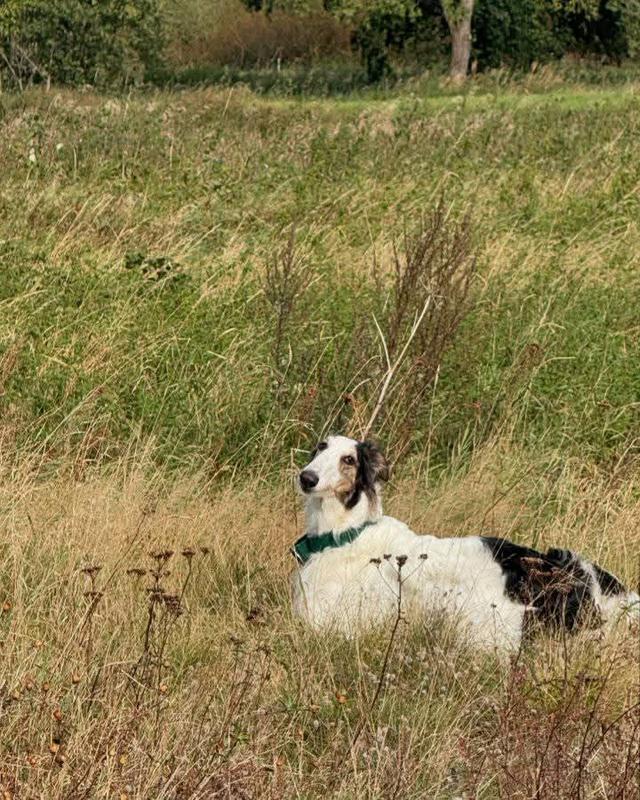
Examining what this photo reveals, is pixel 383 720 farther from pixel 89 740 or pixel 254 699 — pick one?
pixel 89 740

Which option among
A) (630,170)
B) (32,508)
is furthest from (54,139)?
(32,508)

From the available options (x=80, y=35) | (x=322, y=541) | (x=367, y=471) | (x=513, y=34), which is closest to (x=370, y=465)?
(x=367, y=471)

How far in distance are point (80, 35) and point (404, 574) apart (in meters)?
27.7

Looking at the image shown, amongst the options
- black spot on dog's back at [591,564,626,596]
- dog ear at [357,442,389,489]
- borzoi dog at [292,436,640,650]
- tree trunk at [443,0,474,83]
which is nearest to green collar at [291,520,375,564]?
borzoi dog at [292,436,640,650]

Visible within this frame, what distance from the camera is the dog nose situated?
5.75m

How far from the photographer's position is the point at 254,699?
4.46 meters

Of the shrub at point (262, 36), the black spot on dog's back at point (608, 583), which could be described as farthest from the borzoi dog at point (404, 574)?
the shrub at point (262, 36)

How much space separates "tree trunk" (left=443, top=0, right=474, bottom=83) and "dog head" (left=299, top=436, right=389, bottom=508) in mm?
31044

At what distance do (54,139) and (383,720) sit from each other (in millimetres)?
10738

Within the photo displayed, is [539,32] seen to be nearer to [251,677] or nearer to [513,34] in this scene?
[513,34]

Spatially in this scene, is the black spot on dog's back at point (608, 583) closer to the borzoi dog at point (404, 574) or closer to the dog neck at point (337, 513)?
the borzoi dog at point (404, 574)

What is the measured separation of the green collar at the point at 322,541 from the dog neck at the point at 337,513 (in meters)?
0.02

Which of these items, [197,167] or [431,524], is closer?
[431,524]

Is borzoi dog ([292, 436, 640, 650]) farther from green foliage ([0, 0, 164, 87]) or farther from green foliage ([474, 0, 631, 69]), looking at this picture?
green foliage ([474, 0, 631, 69])
